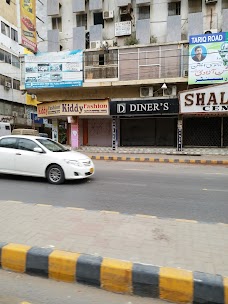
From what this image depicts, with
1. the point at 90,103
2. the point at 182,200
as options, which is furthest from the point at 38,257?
the point at 90,103

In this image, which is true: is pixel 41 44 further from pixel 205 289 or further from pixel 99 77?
pixel 205 289

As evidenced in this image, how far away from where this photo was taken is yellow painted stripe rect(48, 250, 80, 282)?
288 centimetres

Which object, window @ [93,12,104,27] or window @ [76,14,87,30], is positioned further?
window @ [76,14,87,30]

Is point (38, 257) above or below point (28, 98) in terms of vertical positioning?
below

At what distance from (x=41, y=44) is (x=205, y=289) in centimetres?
2602

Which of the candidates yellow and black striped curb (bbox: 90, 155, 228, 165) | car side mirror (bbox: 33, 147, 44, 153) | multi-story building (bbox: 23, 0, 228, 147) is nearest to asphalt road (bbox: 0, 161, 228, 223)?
car side mirror (bbox: 33, 147, 44, 153)

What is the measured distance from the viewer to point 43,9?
86.3ft

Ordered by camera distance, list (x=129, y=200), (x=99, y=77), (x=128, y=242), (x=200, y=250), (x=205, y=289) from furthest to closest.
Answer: (x=99, y=77) < (x=129, y=200) < (x=128, y=242) < (x=200, y=250) < (x=205, y=289)

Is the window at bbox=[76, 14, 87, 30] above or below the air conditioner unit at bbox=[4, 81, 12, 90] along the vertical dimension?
above

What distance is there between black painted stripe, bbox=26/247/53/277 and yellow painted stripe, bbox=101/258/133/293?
2.19 feet

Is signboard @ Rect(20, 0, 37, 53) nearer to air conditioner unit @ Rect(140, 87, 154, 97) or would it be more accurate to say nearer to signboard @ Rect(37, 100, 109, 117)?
signboard @ Rect(37, 100, 109, 117)

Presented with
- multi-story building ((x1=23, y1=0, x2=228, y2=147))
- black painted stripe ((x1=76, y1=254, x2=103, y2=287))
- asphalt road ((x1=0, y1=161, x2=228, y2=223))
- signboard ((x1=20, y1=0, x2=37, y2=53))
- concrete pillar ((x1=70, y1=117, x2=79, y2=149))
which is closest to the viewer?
black painted stripe ((x1=76, y1=254, x2=103, y2=287))

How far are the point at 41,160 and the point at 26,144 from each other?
0.84 metres

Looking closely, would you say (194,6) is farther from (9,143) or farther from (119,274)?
(119,274)
